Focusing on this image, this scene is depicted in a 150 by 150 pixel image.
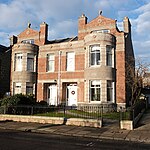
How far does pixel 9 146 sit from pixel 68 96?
57.1 feet

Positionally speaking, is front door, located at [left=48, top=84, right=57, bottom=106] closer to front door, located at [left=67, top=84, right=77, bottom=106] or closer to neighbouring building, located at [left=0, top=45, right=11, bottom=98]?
front door, located at [left=67, top=84, right=77, bottom=106]

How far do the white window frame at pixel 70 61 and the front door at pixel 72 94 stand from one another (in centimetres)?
203

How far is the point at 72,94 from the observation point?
25766mm

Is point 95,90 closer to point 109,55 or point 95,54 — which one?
point 95,54

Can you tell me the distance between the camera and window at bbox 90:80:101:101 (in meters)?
22.9

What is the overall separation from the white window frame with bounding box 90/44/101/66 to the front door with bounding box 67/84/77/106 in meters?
3.95

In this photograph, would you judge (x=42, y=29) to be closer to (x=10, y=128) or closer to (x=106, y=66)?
(x=106, y=66)

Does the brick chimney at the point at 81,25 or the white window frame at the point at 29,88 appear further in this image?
the white window frame at the point at 29,88

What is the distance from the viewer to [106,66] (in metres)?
23.0

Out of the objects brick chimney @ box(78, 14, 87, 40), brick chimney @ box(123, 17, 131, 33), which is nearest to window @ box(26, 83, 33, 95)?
brick chimney @ box(78, 14, 87, 40)

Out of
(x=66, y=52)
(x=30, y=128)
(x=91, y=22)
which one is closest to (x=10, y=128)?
→ (x=30, y=128)

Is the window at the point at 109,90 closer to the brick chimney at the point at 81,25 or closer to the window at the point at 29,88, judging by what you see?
the brick chimney at the point at 81,25

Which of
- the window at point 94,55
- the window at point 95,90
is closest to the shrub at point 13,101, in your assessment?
the window at point 95,90

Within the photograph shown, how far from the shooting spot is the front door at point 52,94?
26.7m
